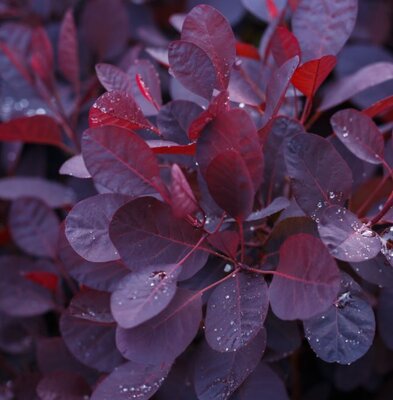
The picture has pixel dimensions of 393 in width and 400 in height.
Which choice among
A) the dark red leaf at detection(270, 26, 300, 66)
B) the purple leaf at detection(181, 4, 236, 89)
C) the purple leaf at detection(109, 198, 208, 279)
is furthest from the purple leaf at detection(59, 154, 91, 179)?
the dark red leaf at detection(270, 26, 300, 66)

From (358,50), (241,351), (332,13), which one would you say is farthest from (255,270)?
(358,50)

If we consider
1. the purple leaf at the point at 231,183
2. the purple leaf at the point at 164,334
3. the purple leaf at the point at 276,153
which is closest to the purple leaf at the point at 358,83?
the purple leaf at the point at 276,153

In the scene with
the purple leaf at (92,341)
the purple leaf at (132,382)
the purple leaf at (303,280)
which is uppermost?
the purple leaf at (303,280)

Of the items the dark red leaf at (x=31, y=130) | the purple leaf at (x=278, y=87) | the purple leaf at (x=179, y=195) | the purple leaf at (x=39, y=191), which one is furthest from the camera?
the purple leaf at (x=39, y=191)

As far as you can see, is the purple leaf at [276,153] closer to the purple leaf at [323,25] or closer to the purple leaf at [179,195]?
the purple leaf at [323,25]

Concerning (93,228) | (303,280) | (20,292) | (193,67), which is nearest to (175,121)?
(193,67)

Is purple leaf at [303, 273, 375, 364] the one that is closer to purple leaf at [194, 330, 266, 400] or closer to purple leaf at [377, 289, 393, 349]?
purple leaf at [194, 330, 266, 400]

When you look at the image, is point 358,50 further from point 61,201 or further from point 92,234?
point 92,234
